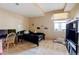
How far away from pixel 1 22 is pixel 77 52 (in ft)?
12.5

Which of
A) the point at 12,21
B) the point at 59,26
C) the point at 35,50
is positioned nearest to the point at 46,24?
the point at 59,26

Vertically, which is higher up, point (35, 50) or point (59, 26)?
point (59, 26)

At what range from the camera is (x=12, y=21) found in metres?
6.52

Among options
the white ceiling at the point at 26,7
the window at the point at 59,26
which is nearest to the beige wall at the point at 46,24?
the window at the point at 59,26

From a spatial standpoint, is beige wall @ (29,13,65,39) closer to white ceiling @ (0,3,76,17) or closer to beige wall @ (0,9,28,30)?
beige wall @ (0,9,28,30)

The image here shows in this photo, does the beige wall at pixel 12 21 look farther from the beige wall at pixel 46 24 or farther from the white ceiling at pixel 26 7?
the beige wall at pixel 46 24

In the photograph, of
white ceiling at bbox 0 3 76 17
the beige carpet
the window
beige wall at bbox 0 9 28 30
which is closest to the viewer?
the beige carpet

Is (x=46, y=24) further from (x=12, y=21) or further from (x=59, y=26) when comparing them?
(x=12, y=21)

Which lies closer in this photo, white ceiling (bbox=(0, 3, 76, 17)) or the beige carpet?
the beige carpet

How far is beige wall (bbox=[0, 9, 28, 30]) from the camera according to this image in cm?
566

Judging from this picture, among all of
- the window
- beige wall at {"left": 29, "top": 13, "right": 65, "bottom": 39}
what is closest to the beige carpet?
the window

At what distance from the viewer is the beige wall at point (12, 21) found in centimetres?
566

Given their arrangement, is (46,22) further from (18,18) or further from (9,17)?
(9,17)

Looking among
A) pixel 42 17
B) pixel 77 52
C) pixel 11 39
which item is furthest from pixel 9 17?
pixel 77 52
